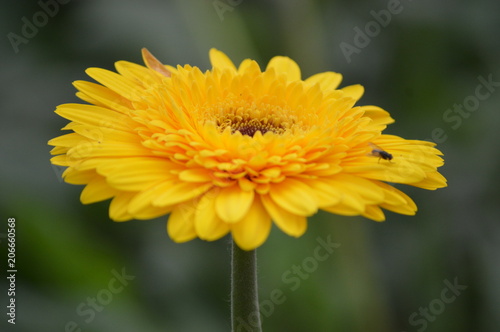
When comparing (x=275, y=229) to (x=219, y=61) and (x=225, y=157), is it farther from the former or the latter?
(x=225, y=157)

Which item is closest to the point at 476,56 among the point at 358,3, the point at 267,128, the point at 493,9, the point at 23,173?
the point at 493,9

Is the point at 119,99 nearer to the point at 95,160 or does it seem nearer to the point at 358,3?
the point at 95,160

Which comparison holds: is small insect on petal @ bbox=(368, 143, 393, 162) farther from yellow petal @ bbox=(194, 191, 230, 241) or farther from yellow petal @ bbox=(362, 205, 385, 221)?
yellow petal @ bbox=(194, 191, 230, 241)

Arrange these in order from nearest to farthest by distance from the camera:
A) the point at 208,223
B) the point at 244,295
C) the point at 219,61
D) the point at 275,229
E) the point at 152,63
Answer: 1. the point at 208,223
2. the point at 244,295
3. the point at 152,63
4. the point at 219,61
5. the point at 275,229

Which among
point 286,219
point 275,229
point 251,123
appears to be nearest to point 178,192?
point 286,219

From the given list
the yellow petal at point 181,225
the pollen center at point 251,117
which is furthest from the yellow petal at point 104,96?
the yellow petal at point 181,225

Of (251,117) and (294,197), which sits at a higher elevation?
(251,117)
